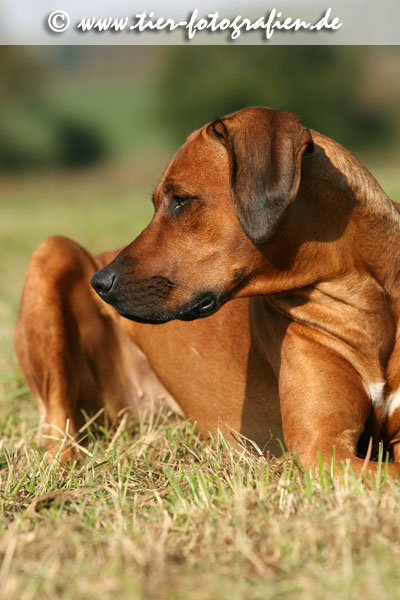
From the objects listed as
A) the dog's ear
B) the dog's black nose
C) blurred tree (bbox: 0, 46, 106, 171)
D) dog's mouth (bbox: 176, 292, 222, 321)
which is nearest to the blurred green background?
blurred tree (bbox: 0, 46, 106, 171)

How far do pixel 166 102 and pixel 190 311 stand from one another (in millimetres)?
43813

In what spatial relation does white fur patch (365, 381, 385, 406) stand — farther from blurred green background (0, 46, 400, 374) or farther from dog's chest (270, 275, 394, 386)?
blurred green background (0, 46, 400, 374)

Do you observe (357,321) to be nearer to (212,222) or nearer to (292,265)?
(292,265)

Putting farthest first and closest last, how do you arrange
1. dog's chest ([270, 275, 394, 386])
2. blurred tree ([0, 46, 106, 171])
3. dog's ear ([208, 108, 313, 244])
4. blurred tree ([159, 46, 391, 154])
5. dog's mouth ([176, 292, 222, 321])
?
blurred tree ([159, 46, 391, 154]) → blurred tree ([0, 46, 106, 171]) → dog's chest ([270, 275, 394, 386]) → dog's mouth ([176, 292, 222, 321]) → dog's ear ([208, 108, 313, 244])

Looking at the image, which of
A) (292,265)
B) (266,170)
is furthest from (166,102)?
(266,170)

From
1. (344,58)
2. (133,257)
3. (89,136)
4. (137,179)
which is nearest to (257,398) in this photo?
(133,257)

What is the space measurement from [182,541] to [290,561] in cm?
40

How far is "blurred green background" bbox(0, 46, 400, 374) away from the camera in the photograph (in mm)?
38719

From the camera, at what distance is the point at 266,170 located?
283 cm

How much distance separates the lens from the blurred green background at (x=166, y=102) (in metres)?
38.7

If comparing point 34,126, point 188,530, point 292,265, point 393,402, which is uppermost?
point 34,126

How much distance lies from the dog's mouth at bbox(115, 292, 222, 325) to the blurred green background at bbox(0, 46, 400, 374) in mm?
30373

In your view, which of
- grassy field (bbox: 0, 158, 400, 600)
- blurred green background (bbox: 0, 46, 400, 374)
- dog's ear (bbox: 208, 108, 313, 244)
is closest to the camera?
grassy field (bbox: 0, 158, 400, 600)

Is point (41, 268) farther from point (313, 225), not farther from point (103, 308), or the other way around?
point (313, 225)
